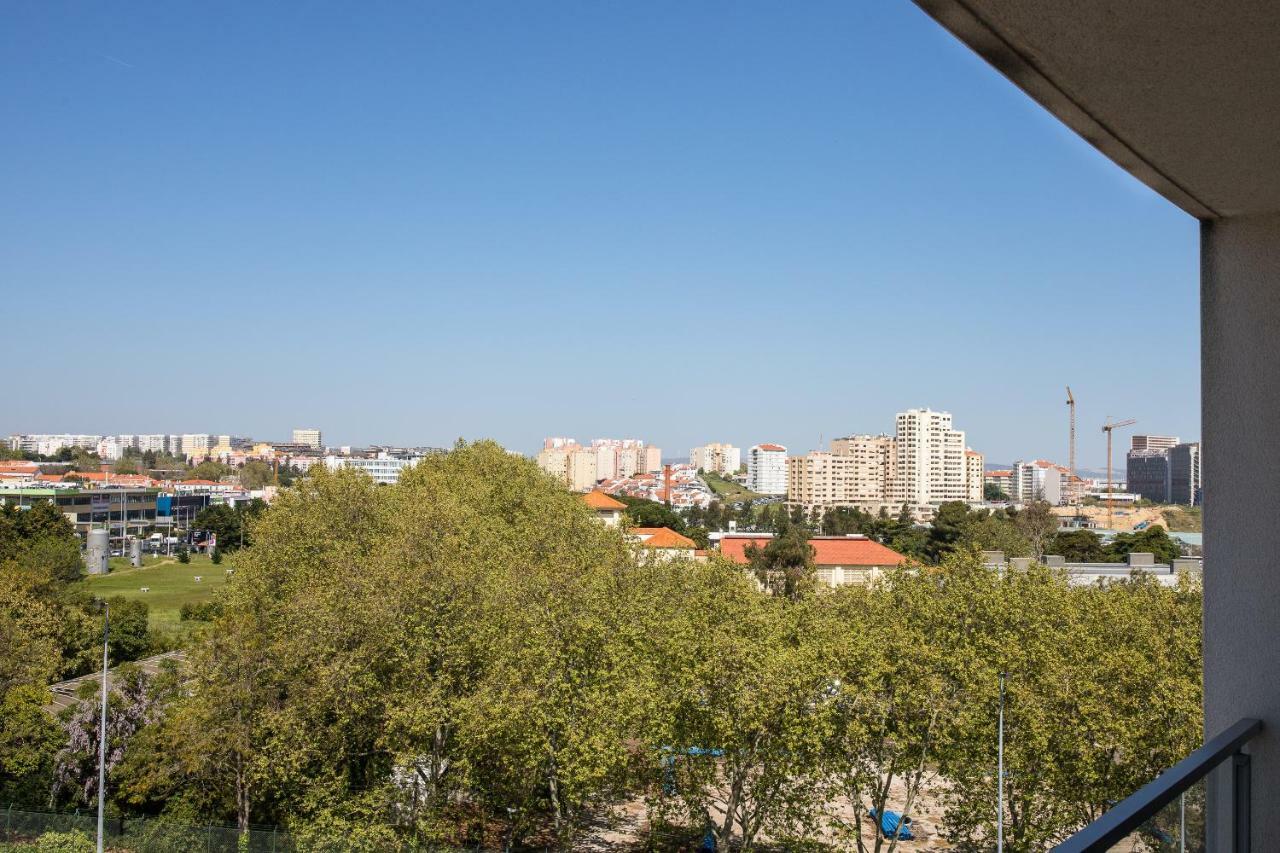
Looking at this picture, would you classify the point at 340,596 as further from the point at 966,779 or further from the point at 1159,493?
the point at 1159,493

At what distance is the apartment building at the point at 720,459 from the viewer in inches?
5979

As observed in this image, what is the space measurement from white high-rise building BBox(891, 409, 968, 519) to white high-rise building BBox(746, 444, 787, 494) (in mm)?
26647

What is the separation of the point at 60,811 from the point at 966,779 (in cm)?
1213

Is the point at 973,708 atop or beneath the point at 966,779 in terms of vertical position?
atop

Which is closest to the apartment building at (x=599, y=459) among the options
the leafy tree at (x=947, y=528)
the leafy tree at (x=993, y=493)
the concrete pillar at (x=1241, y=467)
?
the leafy tree at (x=993, y=493)

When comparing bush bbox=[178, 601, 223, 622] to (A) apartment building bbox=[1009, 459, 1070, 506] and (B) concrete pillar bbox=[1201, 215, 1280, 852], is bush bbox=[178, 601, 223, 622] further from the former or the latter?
(A) apartment building bbox=[1009, 459, 1070, 506]

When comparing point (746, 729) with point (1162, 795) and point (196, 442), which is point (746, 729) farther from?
point (196, 442)

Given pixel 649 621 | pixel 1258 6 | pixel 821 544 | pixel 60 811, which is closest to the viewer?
pixel 1258 6

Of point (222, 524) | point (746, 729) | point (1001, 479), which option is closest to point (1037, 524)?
point (746, 729)

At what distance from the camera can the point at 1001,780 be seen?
976cm

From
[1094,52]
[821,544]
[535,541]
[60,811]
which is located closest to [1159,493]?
[821,544]

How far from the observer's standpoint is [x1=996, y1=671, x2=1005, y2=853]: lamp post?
9.52 m

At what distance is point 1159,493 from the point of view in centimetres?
6031

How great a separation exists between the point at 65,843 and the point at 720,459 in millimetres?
143977
